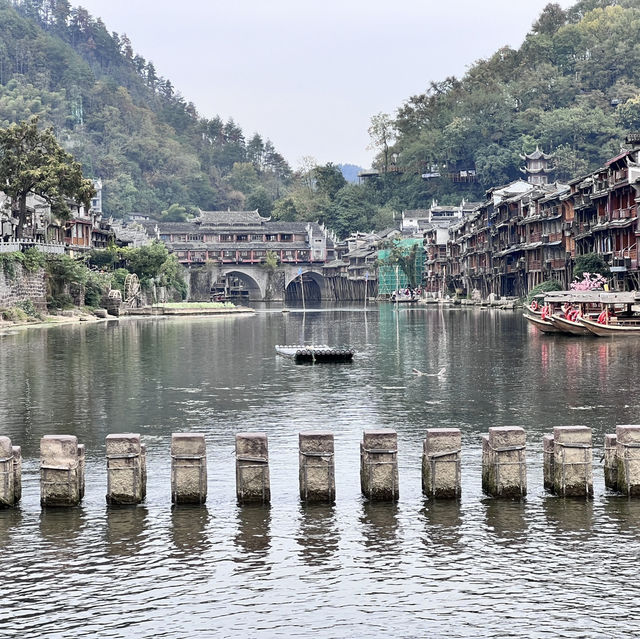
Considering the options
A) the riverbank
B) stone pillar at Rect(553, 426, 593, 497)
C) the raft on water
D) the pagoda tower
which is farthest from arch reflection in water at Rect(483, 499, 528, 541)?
the pagoda tower

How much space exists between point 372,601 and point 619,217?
83774 millimetres

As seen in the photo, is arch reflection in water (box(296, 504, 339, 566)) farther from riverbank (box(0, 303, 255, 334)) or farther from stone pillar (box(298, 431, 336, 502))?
riverbank (box(0, 303, 255, 334))

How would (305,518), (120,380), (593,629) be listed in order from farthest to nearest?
(120,380)
(305,518)
(593,629)

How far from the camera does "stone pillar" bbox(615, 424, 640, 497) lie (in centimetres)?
2005

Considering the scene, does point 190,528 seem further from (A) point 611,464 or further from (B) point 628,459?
(A) point 611,464

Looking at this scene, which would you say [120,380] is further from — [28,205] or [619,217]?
[28,205]

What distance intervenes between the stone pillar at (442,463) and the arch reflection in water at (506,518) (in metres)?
0.82

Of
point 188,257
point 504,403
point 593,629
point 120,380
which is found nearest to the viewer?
point 593,629

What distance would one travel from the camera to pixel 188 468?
20.3 metres

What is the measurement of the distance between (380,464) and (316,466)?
127 cm

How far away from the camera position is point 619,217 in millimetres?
93750

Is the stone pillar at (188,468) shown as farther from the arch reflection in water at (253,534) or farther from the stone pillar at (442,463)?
the stone pillar at (442,463)

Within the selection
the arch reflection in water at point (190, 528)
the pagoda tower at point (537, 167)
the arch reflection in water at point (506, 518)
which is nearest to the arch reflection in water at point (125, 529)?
the arch reflection in water at point (190, 528)

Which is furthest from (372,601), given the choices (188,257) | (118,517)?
(188,257)
